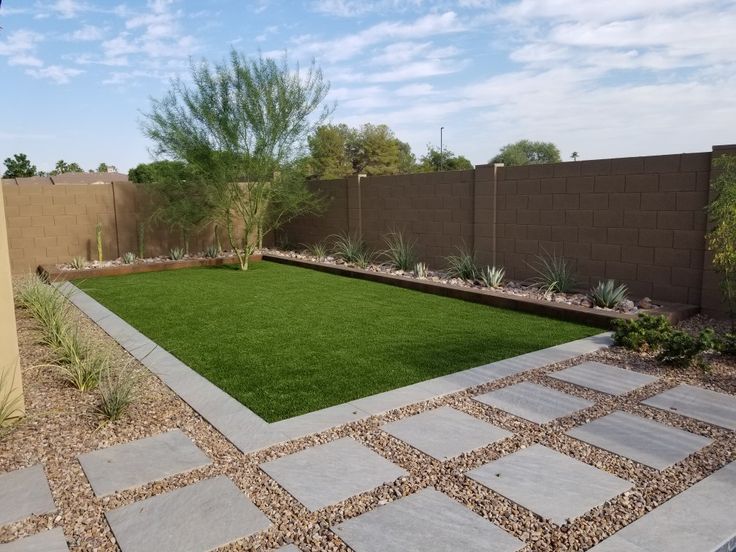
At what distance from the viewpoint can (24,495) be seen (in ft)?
8.86

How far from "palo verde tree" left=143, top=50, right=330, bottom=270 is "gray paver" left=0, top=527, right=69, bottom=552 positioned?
9.35m

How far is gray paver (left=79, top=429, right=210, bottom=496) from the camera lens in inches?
111

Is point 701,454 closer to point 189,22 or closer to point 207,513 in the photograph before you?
point 207,513

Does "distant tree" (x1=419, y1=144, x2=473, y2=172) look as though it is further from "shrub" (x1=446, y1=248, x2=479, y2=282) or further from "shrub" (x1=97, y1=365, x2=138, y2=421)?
"shrub" (x1=97, y1=365, x2=138, y2=421)

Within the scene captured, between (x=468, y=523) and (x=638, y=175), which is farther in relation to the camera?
(x=638, y=175)

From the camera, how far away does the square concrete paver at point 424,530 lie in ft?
7.34

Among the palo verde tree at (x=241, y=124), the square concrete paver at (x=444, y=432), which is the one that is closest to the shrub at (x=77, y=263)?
the palo verde tree at (x=241, y=124)

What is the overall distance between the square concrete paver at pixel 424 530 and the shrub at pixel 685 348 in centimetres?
292

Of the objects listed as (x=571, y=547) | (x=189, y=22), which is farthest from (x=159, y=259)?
(x=571, y=547)

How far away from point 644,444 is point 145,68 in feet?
37.2

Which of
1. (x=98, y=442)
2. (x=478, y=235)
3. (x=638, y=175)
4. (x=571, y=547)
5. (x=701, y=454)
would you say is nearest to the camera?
(x=571, y=547)

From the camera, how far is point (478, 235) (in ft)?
30.6

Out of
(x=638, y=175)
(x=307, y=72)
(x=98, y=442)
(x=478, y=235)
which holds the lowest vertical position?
(x=98, y=442)

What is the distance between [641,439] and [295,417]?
6.79 feet
